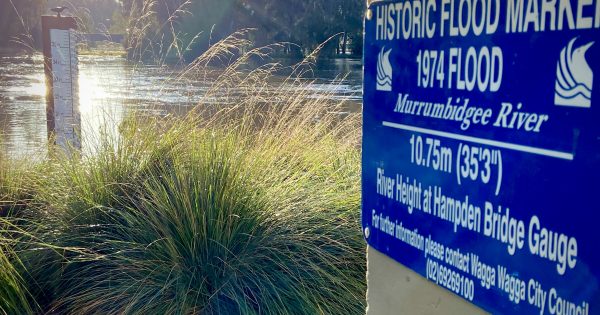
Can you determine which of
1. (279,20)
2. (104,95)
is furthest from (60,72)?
(279,20)

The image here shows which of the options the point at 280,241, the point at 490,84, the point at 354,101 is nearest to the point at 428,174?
the point at 490,84

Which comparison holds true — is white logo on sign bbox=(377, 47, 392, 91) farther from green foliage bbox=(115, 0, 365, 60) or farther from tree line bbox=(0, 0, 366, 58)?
green foliage bbox=(115, 0, 365, 60)

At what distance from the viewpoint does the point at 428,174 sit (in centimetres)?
215

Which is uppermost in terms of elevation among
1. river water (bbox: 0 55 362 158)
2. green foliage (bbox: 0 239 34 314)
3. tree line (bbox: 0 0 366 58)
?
tree line (bbox: 0 0 366 58)

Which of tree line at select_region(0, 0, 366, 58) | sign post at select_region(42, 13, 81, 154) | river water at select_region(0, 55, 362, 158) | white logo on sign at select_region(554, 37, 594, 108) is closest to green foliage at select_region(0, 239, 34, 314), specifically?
river water at select_region(0, 55, 362, 158)

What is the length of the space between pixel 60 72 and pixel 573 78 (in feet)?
20.6

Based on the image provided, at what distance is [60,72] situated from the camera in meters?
7.07

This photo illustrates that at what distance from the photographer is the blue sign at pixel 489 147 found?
5.32ft

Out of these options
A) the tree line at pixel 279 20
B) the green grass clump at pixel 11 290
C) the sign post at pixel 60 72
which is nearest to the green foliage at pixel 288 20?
the tree line at pixel 279 20

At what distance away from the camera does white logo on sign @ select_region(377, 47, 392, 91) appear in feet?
7.73

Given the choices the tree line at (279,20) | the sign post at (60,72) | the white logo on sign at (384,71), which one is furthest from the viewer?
the tree line at (279,20)

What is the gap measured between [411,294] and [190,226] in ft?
5.73

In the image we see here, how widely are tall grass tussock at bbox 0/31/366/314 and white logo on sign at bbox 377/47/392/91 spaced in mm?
1612

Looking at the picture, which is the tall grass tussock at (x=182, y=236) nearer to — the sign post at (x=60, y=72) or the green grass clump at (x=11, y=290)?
the green grass clump at (x=11, y=290)
